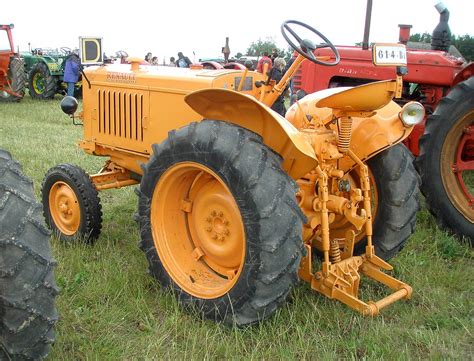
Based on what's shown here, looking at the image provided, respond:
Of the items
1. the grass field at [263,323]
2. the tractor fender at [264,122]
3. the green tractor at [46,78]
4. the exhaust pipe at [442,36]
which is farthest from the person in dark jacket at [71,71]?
the tractor fender at [264,122]

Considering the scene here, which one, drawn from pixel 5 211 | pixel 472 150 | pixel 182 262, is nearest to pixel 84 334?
pixel 182 262

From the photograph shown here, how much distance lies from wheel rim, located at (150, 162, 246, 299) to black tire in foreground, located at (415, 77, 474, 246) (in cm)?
215

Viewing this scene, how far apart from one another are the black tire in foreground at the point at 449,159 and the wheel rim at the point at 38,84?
13.9 m

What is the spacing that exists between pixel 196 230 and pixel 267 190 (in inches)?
30.9

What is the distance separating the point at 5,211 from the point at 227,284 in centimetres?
129

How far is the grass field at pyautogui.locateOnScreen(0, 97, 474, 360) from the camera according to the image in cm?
266

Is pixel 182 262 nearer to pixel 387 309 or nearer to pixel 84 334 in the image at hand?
pixel 84 334

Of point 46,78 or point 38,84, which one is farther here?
point 38,84

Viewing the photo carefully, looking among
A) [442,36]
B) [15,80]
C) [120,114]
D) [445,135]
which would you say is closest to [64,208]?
[120,114]

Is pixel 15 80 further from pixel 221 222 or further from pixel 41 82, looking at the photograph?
pixel 221 222

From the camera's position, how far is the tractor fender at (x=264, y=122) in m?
2.64

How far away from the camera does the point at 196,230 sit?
3.23m

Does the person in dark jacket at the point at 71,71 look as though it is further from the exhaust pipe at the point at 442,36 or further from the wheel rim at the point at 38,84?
the exhaust pipe at the point at 442,36

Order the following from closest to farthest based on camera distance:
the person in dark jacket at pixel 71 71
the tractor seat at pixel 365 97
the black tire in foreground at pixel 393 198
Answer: the tractor seat at pixel 365 97, the black tire in foreground at pixel 393 198, the person in dark jacket at pixel 71 71
